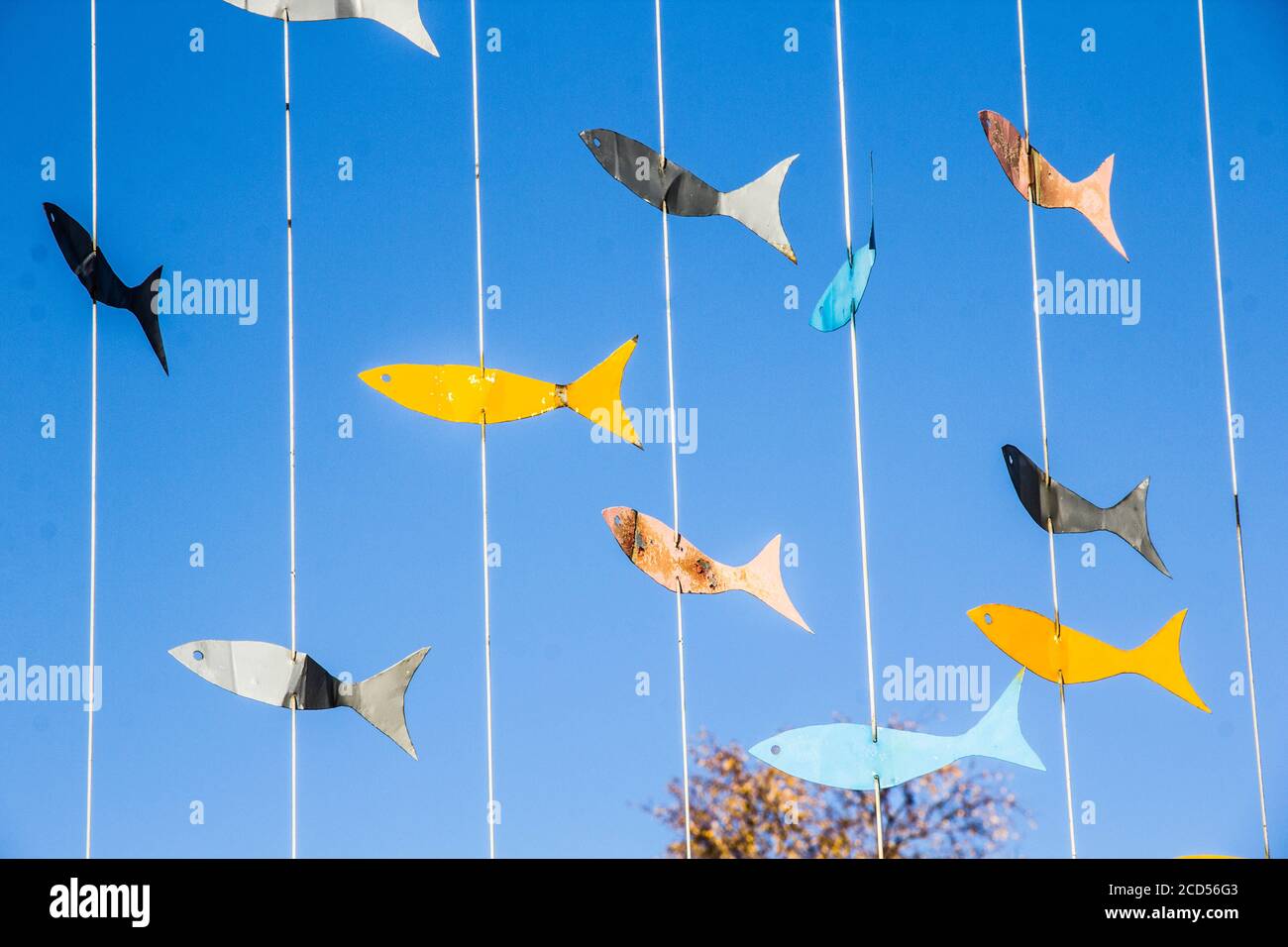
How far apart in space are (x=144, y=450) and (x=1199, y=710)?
3.17 meters

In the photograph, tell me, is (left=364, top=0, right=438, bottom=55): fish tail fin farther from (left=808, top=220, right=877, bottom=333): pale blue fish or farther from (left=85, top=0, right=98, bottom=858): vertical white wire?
(left=808, top=220, right=877, bottom=333): pale blue fish

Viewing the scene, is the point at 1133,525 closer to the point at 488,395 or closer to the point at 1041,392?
the point at 1041,392

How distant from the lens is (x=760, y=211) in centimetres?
423

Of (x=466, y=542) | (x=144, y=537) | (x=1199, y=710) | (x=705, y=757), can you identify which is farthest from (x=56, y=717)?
(x=1199, y=710)

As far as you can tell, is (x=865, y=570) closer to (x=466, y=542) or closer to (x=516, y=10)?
(x=466, y=542)

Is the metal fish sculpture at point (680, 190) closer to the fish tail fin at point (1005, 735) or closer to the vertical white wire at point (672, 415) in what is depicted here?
the vertical white wire at point (672, 415)

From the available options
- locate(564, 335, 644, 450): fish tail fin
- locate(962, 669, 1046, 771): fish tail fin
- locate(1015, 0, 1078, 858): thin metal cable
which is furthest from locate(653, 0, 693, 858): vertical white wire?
locate(1015, 0, 1078, 858): thin metal cable

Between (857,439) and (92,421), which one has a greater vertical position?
(92,421)

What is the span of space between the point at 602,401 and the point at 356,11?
1401mm

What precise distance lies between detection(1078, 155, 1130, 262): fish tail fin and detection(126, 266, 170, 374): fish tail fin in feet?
9.10

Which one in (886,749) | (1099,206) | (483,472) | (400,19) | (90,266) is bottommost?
(886,749)

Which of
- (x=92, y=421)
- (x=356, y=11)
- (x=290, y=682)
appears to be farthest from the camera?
(x=356, y=11)

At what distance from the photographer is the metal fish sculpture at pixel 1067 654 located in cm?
412

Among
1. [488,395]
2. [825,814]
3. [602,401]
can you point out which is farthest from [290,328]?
[825,814]
